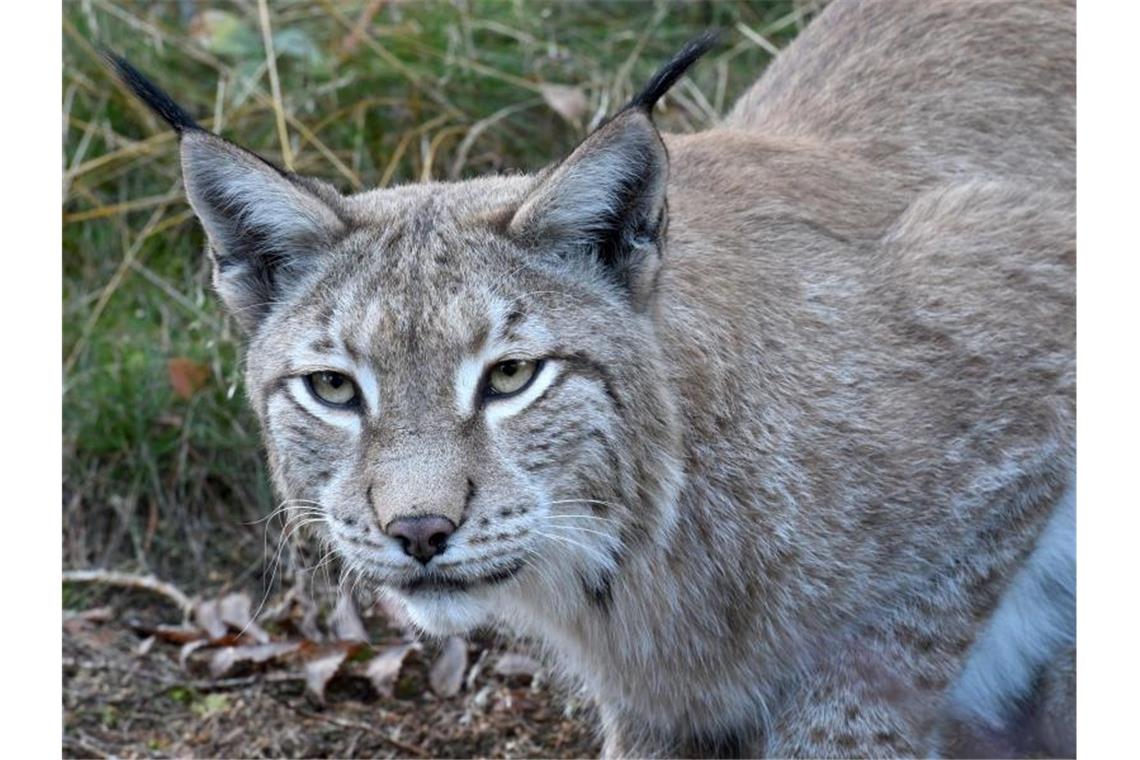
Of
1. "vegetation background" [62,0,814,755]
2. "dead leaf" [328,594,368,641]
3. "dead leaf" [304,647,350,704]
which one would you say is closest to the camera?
"dead leaf" [304,647,350,704]

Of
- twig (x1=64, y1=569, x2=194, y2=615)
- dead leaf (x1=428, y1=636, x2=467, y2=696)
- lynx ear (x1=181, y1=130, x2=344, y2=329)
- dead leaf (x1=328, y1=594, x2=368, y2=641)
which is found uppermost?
lynx ear (x1=181, y1=130, x2=344, y2=329)

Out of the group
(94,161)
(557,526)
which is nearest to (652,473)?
(557,526)

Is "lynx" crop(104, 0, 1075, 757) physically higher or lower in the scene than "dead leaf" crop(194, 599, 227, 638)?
higher

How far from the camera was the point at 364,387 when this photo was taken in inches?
141

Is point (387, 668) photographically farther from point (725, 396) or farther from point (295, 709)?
point (725, 396)

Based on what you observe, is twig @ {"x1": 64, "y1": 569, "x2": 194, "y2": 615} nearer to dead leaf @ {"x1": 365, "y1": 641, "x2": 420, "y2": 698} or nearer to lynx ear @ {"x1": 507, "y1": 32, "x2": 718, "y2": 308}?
dead leaf @ {"x1": 365, "y1": 641, "x2": 420, "y2": 698}

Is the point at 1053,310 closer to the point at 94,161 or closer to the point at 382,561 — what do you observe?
the point at 382,561

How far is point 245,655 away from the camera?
17.7 ft

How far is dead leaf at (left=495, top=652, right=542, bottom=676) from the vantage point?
5.36 metres

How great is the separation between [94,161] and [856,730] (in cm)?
413

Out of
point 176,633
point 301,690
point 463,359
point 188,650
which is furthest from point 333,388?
point 176,633

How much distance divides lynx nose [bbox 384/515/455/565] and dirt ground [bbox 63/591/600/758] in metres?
1.76

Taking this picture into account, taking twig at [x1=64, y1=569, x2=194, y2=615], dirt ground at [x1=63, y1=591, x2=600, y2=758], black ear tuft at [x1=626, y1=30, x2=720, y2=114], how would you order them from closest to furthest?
black ear tuft at [x1=626, y1=30, x2=720, y2=114] < dirt ground at [x1=63, y1=591, x2=600, y2=758] < twig at [x1=64, y1=569, x2=194, y2=615]

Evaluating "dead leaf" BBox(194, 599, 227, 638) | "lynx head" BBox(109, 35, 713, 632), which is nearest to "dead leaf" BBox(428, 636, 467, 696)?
"dead leaf" BBox(194, 599, 227, 638)
